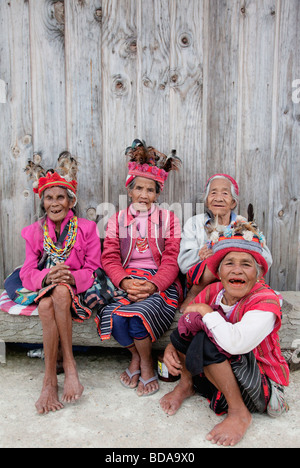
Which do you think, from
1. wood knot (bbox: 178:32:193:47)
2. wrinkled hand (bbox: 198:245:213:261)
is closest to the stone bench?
wrinkled hand (bbox: 198:245:213:261)

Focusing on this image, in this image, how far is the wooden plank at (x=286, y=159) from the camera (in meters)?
3.32

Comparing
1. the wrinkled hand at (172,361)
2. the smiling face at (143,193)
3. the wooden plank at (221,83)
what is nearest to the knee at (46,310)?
the wrinkled hand at (172,361)

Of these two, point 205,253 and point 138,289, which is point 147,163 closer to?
point 205,253

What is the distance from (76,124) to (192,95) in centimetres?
99

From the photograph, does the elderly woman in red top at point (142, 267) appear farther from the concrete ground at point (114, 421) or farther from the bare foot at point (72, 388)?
the bare foot at point (72, 388)

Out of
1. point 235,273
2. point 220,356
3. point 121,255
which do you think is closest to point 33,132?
point 121,255

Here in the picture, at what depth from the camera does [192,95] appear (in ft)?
11.2

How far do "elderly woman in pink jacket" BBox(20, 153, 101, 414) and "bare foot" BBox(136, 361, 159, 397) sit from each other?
0.37 m

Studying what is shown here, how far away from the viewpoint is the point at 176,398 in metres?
2.50

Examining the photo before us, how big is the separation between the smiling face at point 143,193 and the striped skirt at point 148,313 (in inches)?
27.6

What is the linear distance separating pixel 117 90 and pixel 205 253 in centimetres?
156

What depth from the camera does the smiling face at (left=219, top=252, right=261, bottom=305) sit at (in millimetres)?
2334

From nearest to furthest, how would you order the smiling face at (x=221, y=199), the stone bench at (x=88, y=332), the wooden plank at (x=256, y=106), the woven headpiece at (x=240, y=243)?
1. the woven headpiece at (x=240, y=243)
2. the stone bench at (x=88, y=332)
3. the smiling face at (x=221, y=199)
4. the wooden plank at (x=256, y=106)

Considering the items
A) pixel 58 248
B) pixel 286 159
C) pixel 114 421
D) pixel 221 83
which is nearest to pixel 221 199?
pixel 286 159
